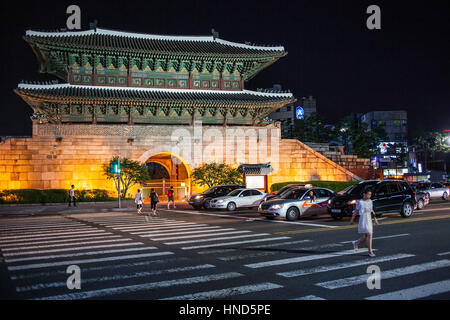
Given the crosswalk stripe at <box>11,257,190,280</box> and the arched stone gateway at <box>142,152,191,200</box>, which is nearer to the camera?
the crosswalk stripe at <box>11,257,190,280</box>

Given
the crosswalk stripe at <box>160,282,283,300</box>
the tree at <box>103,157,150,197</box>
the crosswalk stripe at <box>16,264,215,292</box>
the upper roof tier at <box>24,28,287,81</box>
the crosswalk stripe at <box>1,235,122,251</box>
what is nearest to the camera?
the crosswalk stripe at <box>160,282,283,300</box>

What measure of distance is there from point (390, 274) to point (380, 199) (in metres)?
9.85

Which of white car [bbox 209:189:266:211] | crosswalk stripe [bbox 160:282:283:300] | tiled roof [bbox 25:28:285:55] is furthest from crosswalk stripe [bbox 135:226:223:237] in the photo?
tiled roof [bbox 25:28:285:55]

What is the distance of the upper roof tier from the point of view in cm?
2958

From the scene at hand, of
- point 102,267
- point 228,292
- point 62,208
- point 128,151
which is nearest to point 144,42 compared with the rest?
point 128,151

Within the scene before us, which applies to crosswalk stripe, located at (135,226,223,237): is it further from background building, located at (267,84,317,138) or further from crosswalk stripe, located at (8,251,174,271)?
background building, located at (267,84,317,138)

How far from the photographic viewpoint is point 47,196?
26.8 m

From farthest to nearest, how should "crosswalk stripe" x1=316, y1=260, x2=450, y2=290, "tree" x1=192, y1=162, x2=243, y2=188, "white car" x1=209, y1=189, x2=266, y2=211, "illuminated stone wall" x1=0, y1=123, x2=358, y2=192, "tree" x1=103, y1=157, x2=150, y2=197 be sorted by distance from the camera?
"tree" x1=192, y1=162, x2=243, y2=188, "tree" x1=103, y1=157, x2=150, y2=197, "illuminated stone wall" x1=0, y1=123, x2=358, y2=192, "white car" x1=209, y1=189, x2=266, y2=211, "crosswalk stripe" x1=316, y1=260, x2=450, y2=290

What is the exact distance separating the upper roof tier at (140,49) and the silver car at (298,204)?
19.2m

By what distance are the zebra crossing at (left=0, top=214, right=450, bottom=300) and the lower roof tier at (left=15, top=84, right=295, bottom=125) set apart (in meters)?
19.0
